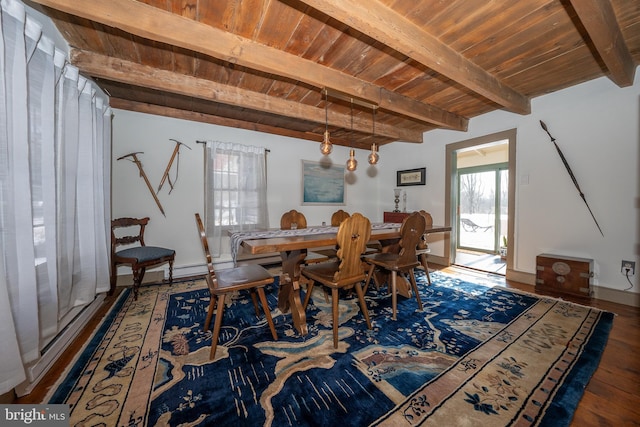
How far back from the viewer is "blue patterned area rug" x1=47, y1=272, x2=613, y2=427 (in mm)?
1134

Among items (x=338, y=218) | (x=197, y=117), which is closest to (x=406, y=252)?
(x=338, y=218)

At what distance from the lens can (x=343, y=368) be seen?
1.45m

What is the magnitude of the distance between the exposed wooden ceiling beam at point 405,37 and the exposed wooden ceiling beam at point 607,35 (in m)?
0.72

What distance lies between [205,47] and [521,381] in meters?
3.09

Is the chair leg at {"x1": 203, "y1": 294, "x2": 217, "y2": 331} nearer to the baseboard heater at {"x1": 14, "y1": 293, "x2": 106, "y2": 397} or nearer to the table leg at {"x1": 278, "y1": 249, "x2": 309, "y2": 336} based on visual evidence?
the table leg at {"x1": 278, "y1": 249, "x2": 309, "y2": 336}

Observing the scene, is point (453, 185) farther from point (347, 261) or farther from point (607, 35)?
point (347, 261)

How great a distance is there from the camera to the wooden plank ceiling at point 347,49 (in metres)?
1.53

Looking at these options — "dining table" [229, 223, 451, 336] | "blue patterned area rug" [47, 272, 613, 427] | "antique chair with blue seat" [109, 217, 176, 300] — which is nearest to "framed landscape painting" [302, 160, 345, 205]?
"dining table" [229, 223, 451, 336]

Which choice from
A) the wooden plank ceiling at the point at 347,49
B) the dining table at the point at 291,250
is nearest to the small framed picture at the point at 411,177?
the wooden plank ceiling at the point at 347,49

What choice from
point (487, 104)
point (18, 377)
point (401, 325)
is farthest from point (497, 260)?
point (18, 377)

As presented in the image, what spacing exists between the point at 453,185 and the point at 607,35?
2519mm

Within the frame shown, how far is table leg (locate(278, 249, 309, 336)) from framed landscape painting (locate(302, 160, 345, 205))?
229cm

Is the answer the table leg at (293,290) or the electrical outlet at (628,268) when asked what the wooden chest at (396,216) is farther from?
the table leg at (293,290)

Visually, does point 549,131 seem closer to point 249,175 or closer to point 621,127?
point 621,127
